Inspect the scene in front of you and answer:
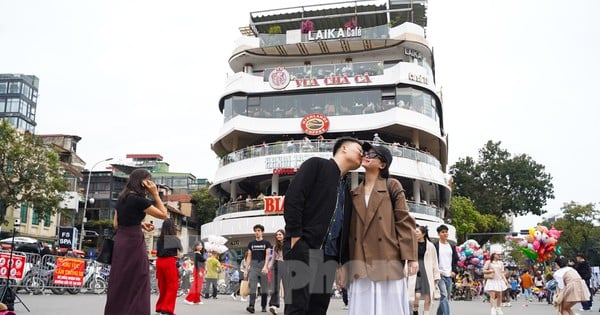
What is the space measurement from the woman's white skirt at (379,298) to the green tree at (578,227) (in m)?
57.4

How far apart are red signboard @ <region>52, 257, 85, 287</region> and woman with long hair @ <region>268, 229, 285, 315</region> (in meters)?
7.50

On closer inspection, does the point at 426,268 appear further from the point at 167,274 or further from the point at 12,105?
the point at 12,105

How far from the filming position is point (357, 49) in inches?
1644

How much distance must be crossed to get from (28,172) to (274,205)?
1462 cm

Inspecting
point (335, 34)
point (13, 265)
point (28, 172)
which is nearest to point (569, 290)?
point (13, 265)

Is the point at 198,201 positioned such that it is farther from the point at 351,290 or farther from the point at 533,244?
the point at 351,290

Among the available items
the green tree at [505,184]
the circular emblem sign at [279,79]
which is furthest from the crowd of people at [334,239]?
the green tree at [505,184]

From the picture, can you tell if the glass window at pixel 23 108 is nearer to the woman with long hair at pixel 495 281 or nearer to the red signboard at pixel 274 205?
the red signboard at pixel 274 205

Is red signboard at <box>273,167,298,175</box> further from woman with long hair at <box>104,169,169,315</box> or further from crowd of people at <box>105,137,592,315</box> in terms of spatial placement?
woman with long hair at <box>104,169,169,315</box>

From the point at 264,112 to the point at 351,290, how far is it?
116 ft

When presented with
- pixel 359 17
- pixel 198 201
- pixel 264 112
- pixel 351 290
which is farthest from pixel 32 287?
pixel 198 201

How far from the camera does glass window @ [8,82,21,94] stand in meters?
85.6

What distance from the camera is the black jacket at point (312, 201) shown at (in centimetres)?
438

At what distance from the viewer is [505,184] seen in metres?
58.3
